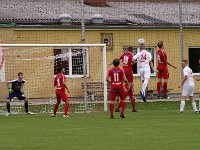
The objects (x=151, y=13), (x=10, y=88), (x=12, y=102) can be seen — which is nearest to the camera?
(x=10, y=88)

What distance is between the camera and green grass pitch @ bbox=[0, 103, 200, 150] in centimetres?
1834

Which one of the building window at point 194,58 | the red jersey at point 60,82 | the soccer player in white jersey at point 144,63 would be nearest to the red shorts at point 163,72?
the soccer player in white jersey at point 144,63

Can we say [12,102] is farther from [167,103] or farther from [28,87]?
[167,103]

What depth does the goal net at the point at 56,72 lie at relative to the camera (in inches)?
1357

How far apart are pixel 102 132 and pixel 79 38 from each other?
23265 mm

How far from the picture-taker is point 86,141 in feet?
63.6

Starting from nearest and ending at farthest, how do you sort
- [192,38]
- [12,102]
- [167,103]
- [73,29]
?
[12,102]
[167,103]
[73,29]
[192,38]

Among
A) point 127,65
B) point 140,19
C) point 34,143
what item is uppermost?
point 140,19

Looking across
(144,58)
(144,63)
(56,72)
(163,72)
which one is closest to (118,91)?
(144,58)

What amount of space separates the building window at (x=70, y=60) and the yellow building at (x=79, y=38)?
55 millimetres

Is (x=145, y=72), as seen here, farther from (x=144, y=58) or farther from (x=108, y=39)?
(x=108, y=39)

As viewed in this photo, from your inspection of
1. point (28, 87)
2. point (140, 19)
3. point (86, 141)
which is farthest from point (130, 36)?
point (86, 141)

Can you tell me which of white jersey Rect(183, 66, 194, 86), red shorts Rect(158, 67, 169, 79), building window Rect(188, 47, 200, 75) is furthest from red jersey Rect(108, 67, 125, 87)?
building window Rect(188, 47, 200, 75)

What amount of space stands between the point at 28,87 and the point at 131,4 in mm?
18314
